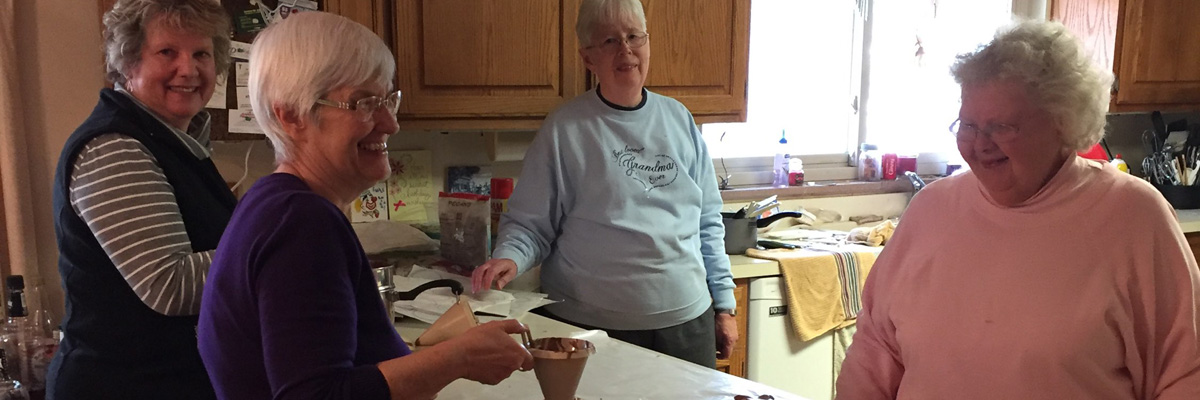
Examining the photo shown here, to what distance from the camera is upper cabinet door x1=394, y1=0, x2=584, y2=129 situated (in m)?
2.21

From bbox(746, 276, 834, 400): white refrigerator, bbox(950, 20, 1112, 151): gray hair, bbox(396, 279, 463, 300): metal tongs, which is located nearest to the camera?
bbox(950, 20, 1112, 151): gray hair

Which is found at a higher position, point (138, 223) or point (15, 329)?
point (138, 223)

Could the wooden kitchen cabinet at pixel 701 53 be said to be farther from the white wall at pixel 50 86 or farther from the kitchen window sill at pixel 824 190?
the white wall at pixel 50 86

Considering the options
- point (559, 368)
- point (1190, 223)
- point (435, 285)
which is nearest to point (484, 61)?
point (435, 285)

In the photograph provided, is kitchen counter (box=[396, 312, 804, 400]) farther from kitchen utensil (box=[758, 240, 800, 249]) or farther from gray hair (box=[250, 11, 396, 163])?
kitchen utensil (box=[758, 240, 800, 249])

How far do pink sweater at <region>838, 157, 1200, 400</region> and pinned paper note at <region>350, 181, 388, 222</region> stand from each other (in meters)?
1.60

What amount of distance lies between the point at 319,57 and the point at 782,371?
6.66ft

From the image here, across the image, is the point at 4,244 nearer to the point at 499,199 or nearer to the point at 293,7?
the point at 293,7

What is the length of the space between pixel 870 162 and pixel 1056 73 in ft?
7.24

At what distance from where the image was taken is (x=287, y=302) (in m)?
0.88

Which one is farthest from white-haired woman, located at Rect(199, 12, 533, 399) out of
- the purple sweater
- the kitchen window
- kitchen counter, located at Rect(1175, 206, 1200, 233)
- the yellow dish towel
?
kitchen counter, located at Rect(1175, 206, 1200, 233)

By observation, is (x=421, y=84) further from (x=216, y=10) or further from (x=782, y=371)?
(x=782, y=371)

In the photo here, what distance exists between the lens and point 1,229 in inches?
80.0

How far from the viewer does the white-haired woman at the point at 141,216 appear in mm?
1202
